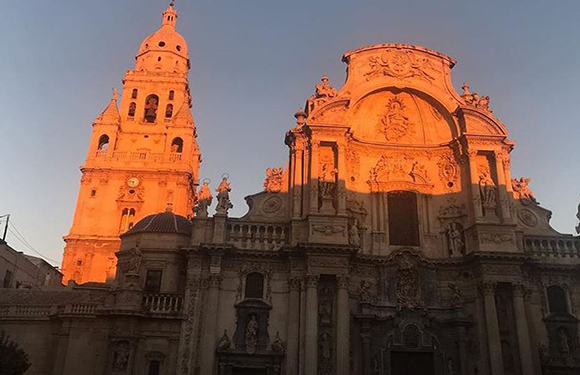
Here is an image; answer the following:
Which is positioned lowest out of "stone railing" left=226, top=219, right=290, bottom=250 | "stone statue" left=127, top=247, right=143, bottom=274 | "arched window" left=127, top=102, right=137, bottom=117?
"stone statue" left=127, top=247, right=143, bottom=274

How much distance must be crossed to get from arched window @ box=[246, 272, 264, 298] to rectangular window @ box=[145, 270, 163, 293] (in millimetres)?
3991

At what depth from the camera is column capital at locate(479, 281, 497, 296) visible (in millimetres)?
22406

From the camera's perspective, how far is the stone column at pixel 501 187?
78.4 ft

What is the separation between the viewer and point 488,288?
22.5 m

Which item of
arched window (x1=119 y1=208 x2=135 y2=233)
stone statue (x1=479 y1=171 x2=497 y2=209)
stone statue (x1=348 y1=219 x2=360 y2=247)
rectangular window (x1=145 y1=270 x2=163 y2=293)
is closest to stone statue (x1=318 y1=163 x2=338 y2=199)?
stone statue (x1=348 y1=219 x2=360 y2=247)

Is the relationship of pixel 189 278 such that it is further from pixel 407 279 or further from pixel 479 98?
pixel 479 98

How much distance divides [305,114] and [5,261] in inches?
907

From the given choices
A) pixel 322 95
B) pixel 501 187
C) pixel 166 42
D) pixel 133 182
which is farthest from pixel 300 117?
pixel 166 42

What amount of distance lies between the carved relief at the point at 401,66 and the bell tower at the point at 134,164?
16.2 meters

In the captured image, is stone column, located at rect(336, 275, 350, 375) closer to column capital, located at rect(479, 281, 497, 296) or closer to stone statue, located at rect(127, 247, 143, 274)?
column capital, located at rect(479, 281, 497, 296)

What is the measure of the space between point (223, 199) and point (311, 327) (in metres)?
6.65

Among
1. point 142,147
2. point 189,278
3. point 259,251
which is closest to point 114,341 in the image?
point 189,278

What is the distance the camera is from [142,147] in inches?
1647

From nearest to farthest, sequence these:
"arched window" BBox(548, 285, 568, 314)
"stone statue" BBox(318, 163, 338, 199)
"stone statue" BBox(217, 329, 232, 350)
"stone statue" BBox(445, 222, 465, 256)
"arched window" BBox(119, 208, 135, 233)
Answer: "stone statue" BBox(217, 329, 232, 350) → "arched window" BBox(548, 285, 568, 314) → "stone statue" BBox(318, 163, 338, 199) → "stone statue" BBox(445, 222, 465, 256) → "arched window" BBox(119, 208, 135, 233)
